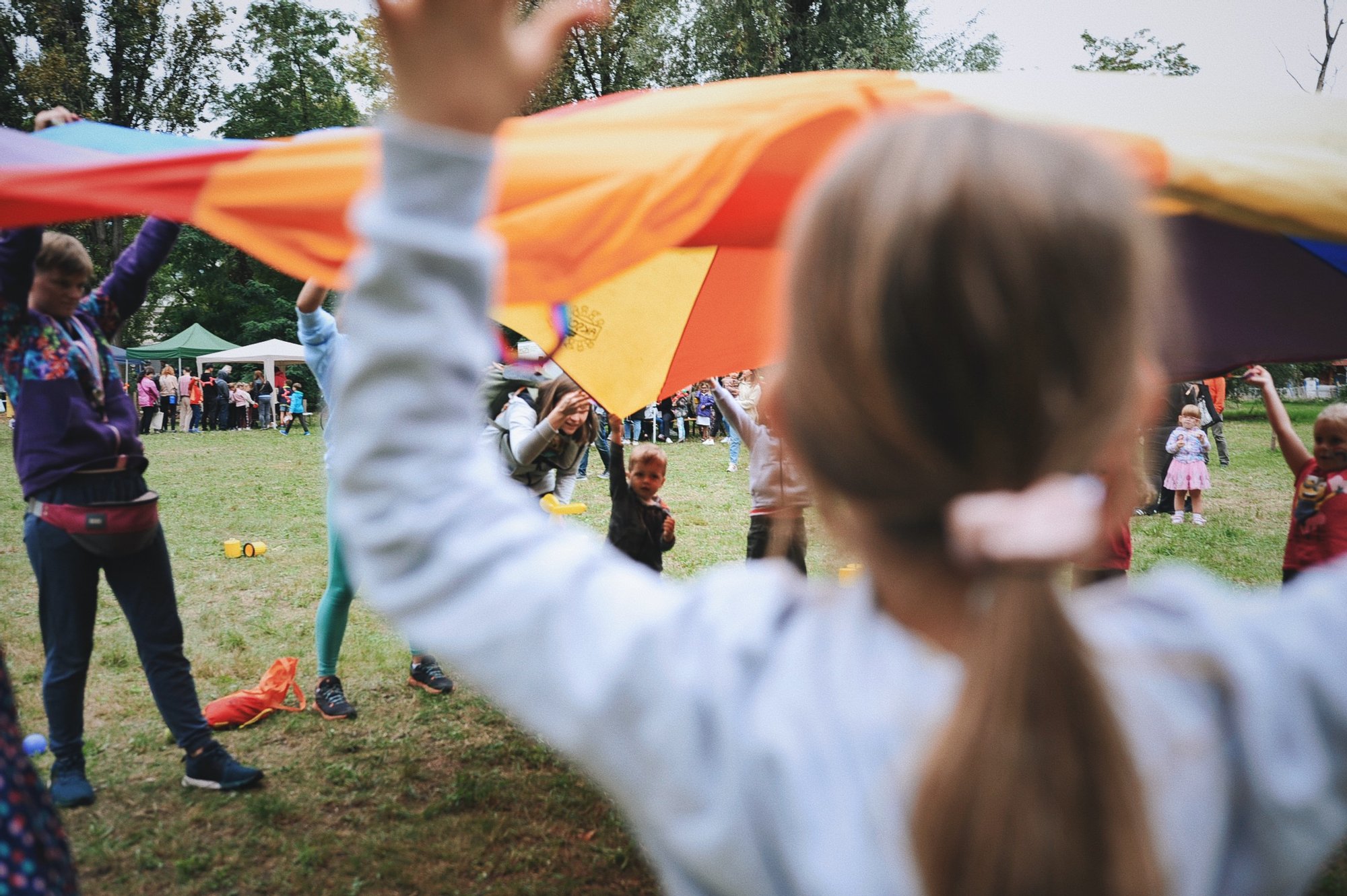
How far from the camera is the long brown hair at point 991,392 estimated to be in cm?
58

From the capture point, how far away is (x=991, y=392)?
613 millimetres

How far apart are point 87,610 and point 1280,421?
5.09 meters

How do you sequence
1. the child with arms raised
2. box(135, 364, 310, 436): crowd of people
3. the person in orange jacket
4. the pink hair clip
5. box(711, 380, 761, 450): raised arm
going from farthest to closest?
1. box(135, 364, 310, 436): crowd of people
2. the person in orange jacket
3. box(711, 380, 761, 450): raised arm
4. the child with arms raised
5. the pink hair clip

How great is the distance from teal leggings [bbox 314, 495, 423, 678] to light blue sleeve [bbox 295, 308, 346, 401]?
1.95 ft

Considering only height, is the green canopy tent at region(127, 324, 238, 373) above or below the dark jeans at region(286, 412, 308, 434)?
above

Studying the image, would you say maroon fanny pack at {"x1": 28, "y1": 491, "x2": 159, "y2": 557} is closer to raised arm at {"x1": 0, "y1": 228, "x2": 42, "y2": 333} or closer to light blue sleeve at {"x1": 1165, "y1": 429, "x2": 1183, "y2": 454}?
raised arm at {"x1": 0, "y1": 228, "x2": 42, "y2": 333}

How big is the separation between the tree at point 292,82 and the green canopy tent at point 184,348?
1117 cm

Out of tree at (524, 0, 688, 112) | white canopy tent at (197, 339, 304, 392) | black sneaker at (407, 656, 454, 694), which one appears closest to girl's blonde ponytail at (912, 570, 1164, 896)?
black sneaker at (407, 656, 454, 694)

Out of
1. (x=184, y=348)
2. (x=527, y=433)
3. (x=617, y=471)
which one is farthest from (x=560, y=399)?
(x=184, y=348)

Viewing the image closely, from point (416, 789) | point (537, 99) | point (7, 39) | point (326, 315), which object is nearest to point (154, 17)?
point (7, 39)

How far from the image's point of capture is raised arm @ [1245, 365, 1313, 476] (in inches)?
158

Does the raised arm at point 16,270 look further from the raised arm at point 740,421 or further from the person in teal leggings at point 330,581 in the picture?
the raised arm at point 740,421

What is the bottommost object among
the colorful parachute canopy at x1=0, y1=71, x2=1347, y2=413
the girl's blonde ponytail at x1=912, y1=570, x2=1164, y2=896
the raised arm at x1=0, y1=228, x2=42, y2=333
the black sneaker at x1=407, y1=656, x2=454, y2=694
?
the black sneaker at x1=407, y1=656, x2=454, y2=694

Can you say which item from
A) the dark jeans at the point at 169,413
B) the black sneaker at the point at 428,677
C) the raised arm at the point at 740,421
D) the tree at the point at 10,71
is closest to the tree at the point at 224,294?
the dark jeans at the point at 169,413
